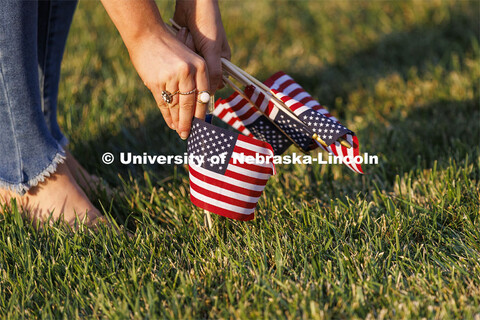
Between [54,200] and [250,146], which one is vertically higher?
[250,146]

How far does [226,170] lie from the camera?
5.85 feet

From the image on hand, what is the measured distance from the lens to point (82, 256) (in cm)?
181

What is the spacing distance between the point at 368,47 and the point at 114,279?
286cm

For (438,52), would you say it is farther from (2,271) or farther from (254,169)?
(2,271)

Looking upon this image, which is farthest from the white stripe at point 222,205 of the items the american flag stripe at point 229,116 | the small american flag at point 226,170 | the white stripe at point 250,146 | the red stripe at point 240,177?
the american flag stripe at point 229,116

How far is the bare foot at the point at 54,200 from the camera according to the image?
2.03 meters

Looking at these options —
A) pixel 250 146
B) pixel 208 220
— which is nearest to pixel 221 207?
pixel 208 220

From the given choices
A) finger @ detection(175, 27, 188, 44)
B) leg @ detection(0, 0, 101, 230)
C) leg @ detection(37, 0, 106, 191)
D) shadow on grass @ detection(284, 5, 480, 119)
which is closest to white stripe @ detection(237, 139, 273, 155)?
finger @ detection(175, 27, 188, 44)

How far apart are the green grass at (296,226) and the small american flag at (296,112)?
0.84ft

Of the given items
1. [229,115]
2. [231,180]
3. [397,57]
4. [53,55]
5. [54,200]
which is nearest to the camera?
[231,180]

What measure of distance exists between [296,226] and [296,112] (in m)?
0.44

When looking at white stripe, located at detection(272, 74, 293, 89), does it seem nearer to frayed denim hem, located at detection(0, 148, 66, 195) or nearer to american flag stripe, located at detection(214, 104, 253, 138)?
american flag stripe, located at detection(214, 104, 253, 138)

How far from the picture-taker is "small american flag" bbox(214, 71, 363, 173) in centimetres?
183

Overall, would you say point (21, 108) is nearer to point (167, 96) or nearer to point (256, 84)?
point (167, 96)
